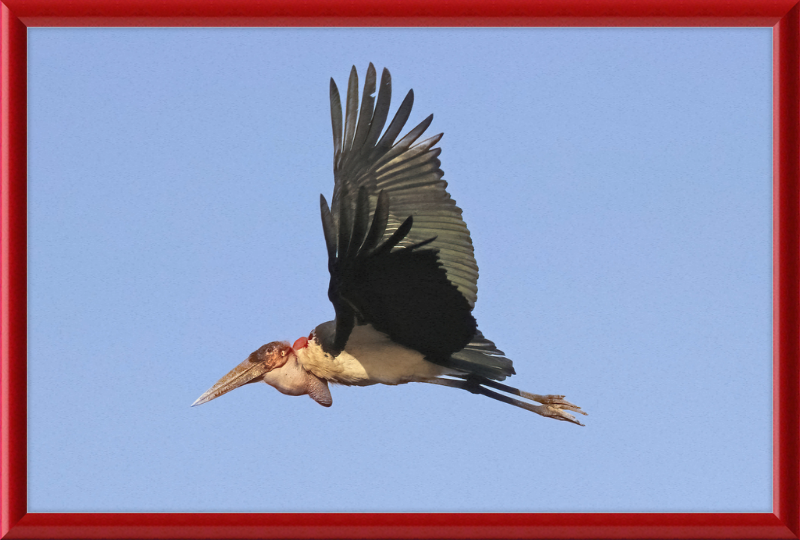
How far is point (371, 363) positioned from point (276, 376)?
33.4 inches

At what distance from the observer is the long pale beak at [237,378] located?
635 cm

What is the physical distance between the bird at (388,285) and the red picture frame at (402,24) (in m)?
0.81

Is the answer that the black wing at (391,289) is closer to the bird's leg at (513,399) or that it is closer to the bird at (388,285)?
the bird at (388,285)

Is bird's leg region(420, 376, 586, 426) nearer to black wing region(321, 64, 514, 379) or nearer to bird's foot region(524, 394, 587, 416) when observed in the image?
bird's foot region(524, 394, 587, 416)

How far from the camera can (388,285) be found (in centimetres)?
534

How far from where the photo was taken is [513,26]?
188 inches

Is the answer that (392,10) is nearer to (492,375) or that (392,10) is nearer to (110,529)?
(492,375)

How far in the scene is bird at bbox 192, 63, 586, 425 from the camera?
5180 mm

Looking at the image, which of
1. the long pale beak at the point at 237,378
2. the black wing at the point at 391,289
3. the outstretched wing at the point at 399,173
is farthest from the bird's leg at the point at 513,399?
the long pale beak at the point at 237,378

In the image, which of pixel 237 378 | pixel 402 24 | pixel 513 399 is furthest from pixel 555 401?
pixel 402 24

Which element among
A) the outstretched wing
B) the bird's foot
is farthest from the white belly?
the bird's foot

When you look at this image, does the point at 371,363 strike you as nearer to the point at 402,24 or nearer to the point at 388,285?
the point at 388,285

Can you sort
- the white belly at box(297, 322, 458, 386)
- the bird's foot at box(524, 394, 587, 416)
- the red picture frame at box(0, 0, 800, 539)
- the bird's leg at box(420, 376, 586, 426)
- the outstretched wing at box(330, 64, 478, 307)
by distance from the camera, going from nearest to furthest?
the red picture frame at box(0, 0, 800, 539) → the outstretched wing at box(330, 64, 478, 307) → the white belly at box(297, 322, 458, 386) → the bird's leg at box(420, 376, 586, 426) → the bird's foot at box(524, 394, 587, 416)

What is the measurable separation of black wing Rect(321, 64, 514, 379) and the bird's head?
0.42 m
